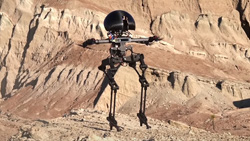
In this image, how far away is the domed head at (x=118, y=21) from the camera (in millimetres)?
19094

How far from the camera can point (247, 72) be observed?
6550cm

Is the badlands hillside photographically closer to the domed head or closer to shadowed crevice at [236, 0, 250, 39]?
shadowed crevice at [236, 0, 250, 39]

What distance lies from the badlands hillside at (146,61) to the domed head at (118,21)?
554 centimetres

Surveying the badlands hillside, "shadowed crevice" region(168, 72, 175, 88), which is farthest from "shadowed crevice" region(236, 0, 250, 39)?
"shadowed crevice" region(168, 72, 175, 88)

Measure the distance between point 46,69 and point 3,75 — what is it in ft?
25.6

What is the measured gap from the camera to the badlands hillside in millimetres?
43656

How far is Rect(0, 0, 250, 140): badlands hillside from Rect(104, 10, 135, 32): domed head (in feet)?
18.2

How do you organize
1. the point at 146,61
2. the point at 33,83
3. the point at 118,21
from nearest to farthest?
1. the point at 118,21
2. the point at 146,61
3. the point at 33,83

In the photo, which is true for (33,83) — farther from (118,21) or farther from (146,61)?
(118,21)

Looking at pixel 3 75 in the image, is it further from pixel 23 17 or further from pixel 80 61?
pixel 80 61

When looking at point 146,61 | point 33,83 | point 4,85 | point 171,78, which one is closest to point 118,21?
point 171,78

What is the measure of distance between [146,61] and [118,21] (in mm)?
31744

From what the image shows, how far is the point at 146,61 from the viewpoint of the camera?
167 ft

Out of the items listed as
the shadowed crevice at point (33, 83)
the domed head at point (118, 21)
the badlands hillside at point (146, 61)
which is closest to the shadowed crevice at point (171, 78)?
the badlands hillside at point (146, 61)
